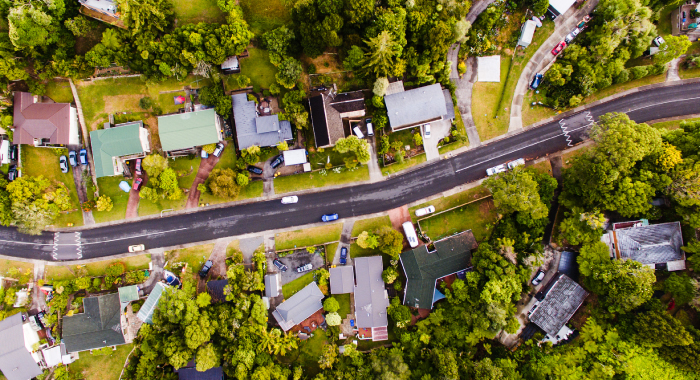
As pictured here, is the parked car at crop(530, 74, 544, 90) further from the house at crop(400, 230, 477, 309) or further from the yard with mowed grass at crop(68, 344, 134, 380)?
the yard with mowed grass at crop(68, 344, 134, 380)

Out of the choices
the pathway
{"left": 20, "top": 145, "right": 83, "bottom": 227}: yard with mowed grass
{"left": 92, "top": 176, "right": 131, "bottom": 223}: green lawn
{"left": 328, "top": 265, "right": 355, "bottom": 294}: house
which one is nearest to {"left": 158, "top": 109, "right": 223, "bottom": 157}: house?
{"left": 92, "top": 176, "right": 131, "bottom": 223}: green lawn

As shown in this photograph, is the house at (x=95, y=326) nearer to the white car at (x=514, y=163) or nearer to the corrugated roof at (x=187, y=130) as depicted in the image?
the corrugated roof at (x=187, y=130)

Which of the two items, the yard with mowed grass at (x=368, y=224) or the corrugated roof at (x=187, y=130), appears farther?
the yard with mowed grass at (x=368, y=224)

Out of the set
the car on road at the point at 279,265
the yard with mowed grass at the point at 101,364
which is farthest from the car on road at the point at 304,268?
the yard with mowed grass at the point at 101,364

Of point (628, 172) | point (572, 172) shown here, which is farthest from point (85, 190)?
point (628, 172)

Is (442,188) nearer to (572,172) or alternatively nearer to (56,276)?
(572,172)
